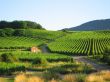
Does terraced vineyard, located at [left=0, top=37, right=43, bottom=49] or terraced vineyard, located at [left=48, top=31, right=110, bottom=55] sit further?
terraced vineyard, located at [left=0, top=37, right=43, bottom=49]

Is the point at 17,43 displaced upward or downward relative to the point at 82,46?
downward

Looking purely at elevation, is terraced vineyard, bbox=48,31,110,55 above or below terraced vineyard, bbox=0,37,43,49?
above

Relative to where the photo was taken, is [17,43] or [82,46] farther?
[17,43]

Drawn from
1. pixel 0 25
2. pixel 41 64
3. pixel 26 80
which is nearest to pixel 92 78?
pixel 26 80

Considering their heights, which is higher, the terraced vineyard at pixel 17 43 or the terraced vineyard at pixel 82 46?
the terraced vineyard at pixel 82 46

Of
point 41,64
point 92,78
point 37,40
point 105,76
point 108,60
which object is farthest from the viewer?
point 37,40

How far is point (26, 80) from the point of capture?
1973cm

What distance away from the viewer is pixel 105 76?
2156cm

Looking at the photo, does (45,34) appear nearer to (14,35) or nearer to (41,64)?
(14,35)

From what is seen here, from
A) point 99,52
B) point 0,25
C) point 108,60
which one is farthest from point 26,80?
point 0,25

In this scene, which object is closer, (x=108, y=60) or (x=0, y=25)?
(x=108, y=60)

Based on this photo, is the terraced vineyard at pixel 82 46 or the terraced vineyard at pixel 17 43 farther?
the terraced vineyard at pixel 17 43

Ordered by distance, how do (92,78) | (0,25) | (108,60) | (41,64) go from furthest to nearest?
(0,25)
(108,60)
(41,64)
(92,78)

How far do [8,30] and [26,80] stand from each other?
130243mm
